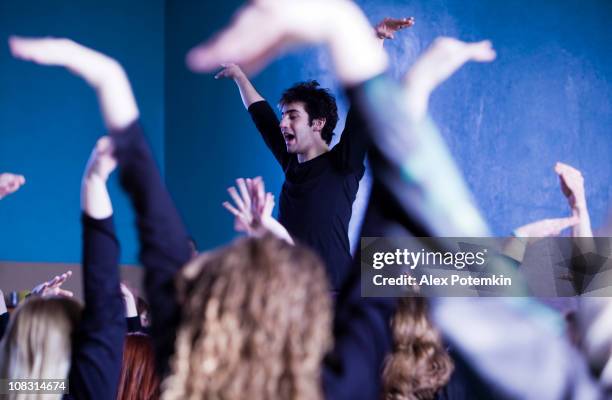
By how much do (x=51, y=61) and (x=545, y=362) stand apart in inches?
26.9

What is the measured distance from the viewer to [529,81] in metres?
3.25

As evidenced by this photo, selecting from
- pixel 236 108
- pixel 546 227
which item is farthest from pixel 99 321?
pixel 236 108

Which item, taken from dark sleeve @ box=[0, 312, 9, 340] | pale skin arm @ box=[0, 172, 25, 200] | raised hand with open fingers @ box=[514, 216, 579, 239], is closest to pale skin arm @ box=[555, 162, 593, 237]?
raised hand with open fingers @ box=[514, 216, 579, 239]

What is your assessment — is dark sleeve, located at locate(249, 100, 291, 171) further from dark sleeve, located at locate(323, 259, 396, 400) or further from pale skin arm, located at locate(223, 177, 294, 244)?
dark sleeve, located at locate(323, 259, 396, 400)

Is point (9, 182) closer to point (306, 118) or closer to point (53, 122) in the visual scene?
point (306, 118)

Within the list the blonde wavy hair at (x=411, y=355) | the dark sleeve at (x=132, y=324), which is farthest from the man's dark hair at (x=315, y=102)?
→ the blonde wavy hair at (x=411, y=355)

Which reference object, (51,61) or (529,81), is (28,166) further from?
(51,61)

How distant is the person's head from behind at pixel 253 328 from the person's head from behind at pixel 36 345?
0.52 metres

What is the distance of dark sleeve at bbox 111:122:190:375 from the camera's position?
1.03 meters

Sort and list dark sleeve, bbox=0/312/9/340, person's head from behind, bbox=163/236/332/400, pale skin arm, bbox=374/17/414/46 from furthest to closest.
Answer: pale skin arm, bbox=374/17/414/46 < dark sleeve, bbox=0/312/9/340 < person's head from behind, bbox=163/236/332/400

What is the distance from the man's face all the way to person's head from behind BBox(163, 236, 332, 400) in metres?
1.77

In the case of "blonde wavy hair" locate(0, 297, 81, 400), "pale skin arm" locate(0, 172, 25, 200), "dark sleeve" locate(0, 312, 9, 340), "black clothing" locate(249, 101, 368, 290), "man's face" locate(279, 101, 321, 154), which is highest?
"man's face" locate(279, 101, 321, 154)

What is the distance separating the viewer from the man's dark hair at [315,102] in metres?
2.83

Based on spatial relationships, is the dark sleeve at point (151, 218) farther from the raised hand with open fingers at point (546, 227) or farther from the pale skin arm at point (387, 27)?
the pale skin arm at point (387, 27)
